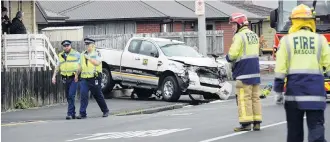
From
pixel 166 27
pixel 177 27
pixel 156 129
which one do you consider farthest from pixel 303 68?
pixel 177 27

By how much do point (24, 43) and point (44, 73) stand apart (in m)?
1.35

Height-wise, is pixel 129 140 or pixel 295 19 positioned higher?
pixel 295 19

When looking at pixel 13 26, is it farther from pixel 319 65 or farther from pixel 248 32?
pixel 319 65

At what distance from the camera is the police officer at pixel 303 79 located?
921cm

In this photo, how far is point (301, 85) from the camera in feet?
30.4

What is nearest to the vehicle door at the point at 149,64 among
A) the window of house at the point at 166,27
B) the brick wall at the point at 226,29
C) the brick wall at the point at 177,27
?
the window of house at the point at 166,27

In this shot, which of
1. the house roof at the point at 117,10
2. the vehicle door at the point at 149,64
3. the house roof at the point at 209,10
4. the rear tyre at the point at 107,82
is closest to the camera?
the vehicle door at the point at 149,64

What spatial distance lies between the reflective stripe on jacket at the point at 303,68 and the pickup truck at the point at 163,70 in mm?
13202

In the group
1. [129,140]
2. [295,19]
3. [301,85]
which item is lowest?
[129,140]

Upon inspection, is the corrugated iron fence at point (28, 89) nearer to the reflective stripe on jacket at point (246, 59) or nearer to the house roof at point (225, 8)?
the reflective stripe on jacket at point (246, 59)

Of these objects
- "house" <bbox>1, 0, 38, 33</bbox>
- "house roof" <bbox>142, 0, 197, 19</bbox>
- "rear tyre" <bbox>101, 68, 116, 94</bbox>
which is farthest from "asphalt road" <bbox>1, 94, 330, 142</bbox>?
"house roof" <bbox>142, 0, 197, 19</bbox>

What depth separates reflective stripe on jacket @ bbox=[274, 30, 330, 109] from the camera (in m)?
9.23

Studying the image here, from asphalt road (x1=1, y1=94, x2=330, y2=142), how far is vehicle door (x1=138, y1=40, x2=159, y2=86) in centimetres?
513

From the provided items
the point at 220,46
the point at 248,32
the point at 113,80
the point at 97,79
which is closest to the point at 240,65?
the point at 248,32
